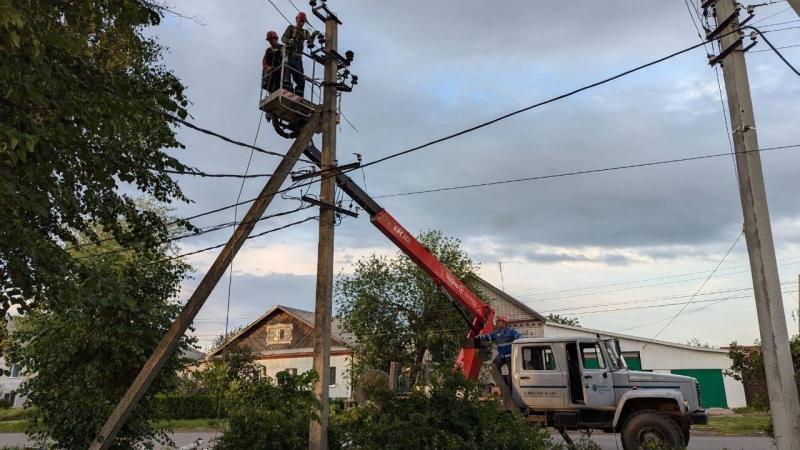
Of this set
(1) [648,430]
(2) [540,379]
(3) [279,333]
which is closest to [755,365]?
(1) [648,430]

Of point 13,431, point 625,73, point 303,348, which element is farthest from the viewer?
point 303,348

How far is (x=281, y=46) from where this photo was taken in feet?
33.4

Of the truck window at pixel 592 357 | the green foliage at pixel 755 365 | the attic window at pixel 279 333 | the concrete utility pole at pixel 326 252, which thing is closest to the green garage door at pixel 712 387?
the green foliage at pixel 755 365

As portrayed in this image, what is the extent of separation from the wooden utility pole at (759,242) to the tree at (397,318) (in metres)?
18.9

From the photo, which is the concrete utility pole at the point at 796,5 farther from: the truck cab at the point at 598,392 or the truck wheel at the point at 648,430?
the truck wheel at the point at 648,430

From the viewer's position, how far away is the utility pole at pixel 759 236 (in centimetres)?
673

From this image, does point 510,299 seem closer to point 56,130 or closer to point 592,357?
point 592,357

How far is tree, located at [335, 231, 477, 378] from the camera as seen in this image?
26016 mm

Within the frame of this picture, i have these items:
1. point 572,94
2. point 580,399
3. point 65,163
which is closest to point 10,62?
point 65,163

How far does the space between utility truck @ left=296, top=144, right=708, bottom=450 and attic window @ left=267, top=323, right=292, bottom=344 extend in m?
28.4

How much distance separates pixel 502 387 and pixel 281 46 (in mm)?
8691

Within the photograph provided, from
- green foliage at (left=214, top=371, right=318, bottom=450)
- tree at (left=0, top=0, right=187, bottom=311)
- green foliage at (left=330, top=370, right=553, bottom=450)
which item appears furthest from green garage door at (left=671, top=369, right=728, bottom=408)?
tree at (left=0, top=0, right=187, bottom=311)

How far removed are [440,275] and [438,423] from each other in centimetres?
509

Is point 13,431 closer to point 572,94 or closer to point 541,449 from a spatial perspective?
point 541,449
